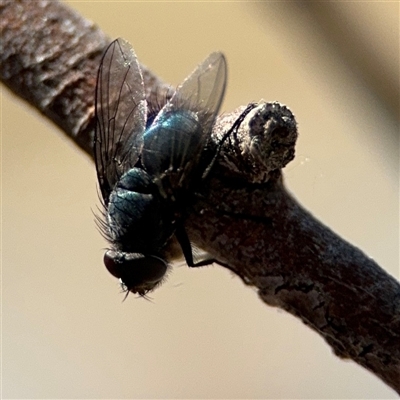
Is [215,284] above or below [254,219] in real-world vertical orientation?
below

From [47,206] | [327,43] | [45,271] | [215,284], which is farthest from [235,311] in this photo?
[327,43]

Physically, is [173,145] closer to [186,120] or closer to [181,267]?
[186,120]

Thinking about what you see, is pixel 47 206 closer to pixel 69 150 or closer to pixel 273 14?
pixel 69 150

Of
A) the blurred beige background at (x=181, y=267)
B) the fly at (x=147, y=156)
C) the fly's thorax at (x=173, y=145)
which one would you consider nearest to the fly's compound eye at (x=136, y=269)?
the fly at (x=147, y=156)

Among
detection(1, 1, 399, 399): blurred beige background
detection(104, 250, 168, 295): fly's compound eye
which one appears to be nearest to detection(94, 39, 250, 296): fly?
detection(104, 250, 168, 295): fly's compound eye

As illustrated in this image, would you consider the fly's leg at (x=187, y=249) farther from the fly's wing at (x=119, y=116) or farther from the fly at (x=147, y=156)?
the fly's wing at (x=119, y=116)

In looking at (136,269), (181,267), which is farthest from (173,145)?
(181,267)
